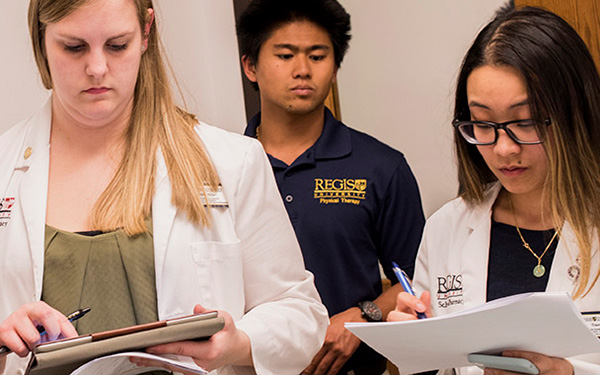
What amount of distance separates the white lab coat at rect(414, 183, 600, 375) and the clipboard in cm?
70

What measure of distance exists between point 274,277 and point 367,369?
846 mm

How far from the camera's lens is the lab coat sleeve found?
5.36ft

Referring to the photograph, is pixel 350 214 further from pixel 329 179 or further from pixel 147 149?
pixel 147 149

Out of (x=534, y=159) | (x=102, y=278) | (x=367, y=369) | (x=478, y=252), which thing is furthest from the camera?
(x=367, y=369)

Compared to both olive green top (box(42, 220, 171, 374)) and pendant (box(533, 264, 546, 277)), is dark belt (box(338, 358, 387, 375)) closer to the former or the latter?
pendant (box(533, 264, 546, 277))

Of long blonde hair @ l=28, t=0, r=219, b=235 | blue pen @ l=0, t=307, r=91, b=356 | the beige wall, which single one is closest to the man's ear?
the beige wall

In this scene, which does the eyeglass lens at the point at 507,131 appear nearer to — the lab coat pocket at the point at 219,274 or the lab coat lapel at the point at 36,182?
the lab coat pocket at the point at 219,274

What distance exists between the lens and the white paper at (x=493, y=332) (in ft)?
4.12

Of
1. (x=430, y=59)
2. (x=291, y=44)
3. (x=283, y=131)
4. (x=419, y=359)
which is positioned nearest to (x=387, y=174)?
(x=283, y=131)

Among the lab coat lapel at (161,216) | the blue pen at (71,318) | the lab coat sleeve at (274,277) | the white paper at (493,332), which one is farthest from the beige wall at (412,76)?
the blue pen at (71,318)

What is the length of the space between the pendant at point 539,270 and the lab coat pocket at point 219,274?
647mm

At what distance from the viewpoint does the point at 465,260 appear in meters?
1.77

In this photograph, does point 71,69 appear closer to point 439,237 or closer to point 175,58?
point 439,237

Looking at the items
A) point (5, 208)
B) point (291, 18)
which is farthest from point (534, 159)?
point (291, 18)
